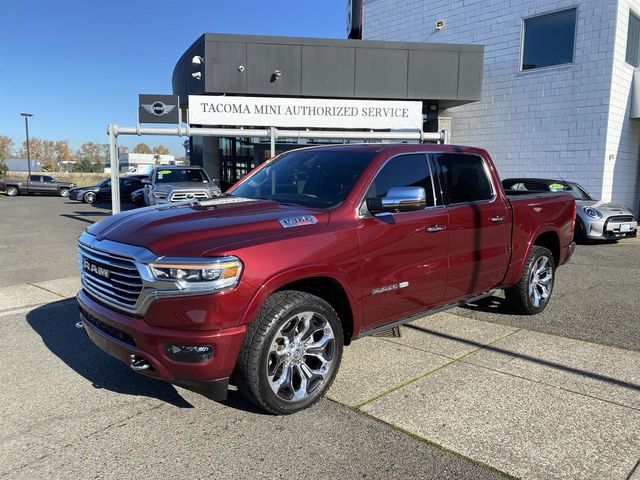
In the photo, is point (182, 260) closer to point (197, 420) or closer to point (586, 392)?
point (197, 420)

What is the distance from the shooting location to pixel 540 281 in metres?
6.10

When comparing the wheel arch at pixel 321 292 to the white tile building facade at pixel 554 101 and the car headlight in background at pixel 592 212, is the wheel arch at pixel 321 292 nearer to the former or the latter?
the car headlight in background at pixel 592 212

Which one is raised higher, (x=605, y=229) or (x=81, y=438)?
(x=605, y=229)

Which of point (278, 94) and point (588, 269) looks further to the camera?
point (278, 94)

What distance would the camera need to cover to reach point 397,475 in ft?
9.41

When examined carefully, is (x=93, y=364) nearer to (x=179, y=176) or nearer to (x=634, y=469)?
(x=634, y=469)

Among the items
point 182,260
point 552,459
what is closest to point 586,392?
point 552,459

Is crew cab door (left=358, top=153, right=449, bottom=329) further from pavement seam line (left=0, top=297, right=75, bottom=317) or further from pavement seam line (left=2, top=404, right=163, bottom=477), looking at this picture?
pavement seam line (left=0, top=297, right=75, bottom=317)

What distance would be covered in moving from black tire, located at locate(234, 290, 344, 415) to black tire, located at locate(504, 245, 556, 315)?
9.47ft

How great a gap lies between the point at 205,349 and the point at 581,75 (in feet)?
56.9

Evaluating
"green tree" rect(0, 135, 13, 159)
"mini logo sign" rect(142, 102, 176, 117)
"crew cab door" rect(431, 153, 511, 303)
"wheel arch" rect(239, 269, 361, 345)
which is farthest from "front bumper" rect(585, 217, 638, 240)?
"green tree" rect(0, 135, 13, 159)

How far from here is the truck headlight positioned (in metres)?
3.05

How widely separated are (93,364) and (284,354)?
2.01m

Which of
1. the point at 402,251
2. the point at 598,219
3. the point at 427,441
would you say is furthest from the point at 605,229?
the point at 427,441
